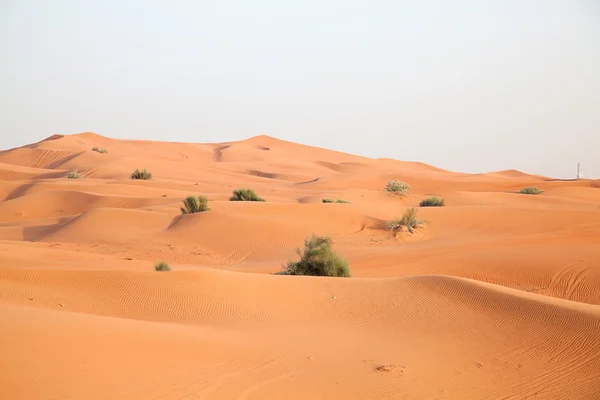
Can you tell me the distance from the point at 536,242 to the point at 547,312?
10.1 metres

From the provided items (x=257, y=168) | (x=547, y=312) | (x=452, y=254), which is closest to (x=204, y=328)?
(x=547, y=312)

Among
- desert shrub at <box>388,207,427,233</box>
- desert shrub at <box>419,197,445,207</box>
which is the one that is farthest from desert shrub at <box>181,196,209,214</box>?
desert shrub at <box>419,197,445,207</box>

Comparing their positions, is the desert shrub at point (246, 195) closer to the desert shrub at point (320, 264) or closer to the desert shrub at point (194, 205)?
the desert shrub at point (194, 205)

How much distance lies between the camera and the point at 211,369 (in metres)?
6.69

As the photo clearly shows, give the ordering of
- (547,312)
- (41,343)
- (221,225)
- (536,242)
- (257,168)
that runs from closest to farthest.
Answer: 1. (41,343)
2. (547,312)
3. (536,242)
4. (221,225)
5. (257,168)

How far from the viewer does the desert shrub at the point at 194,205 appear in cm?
2420

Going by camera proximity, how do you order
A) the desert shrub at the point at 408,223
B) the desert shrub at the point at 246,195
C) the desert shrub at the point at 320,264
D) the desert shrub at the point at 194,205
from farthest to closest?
the desert shrub at the point at 246,195
the desert shrub at the point at 194,205
the desert shrub at the point at 408,223
the desert shrub at the point at 320,264

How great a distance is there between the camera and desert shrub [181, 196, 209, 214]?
2420 cm

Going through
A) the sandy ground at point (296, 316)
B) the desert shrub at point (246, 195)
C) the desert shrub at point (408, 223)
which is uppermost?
the desert shrub at point (246, 195)

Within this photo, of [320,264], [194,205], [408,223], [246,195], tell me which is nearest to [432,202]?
[408,223]

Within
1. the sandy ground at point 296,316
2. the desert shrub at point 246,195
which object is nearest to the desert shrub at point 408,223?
the sandy ground at point 296,316

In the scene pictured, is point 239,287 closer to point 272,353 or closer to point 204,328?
point 204,328

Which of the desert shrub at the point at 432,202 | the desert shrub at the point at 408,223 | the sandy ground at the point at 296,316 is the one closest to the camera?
the sandy ground at the point at 296,316

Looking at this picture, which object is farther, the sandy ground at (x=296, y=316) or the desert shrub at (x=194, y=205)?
the desert shrub at (x=194, y=205)
